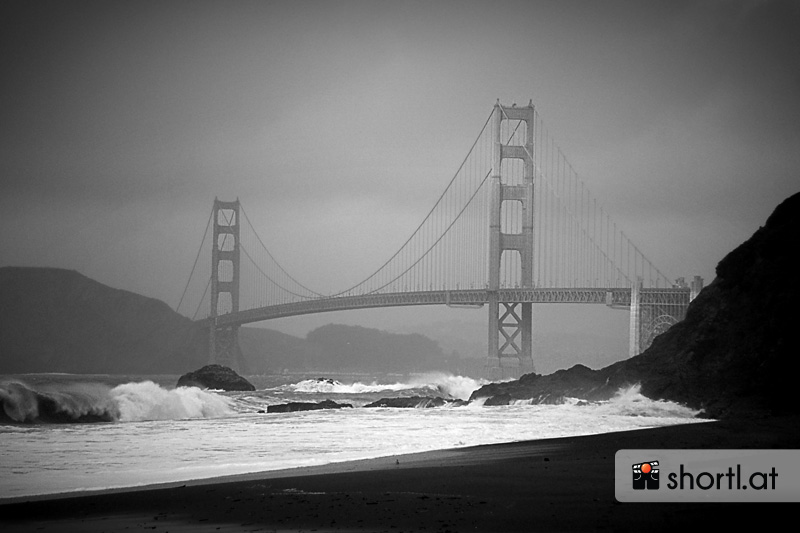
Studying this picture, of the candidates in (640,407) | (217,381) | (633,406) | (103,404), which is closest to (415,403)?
(633,406)

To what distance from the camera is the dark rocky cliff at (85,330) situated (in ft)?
312

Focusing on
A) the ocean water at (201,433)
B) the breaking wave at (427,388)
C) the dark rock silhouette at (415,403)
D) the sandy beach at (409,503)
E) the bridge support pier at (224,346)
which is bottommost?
the breaking wave at (427,388)

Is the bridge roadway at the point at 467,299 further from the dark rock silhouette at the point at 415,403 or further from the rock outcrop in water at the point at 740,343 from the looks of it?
the rock outcrop in water at the point at 740,343

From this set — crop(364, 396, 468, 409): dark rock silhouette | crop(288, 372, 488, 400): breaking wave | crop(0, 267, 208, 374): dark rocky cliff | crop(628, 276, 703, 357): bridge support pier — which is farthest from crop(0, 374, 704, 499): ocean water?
crop(0, 267, 208, 374): dark rocky cliff

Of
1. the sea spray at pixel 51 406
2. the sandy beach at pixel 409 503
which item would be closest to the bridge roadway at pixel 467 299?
the sea spray at pixel 51 406

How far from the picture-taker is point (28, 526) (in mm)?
7969

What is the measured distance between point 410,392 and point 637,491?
4215 cm

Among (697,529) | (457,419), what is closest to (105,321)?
(457,419)

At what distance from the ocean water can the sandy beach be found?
55.1 inches

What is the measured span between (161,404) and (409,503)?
19772 mm

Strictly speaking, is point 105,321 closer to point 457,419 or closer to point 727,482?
point 457,419

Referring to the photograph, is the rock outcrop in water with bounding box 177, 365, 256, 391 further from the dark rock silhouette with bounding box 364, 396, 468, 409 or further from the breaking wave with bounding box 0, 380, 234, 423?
the breaking wave with bounding box 0, 380, 234, 423

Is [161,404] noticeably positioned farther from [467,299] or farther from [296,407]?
[467,299]

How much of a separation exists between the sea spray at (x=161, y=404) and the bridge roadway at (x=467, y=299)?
2679cm
